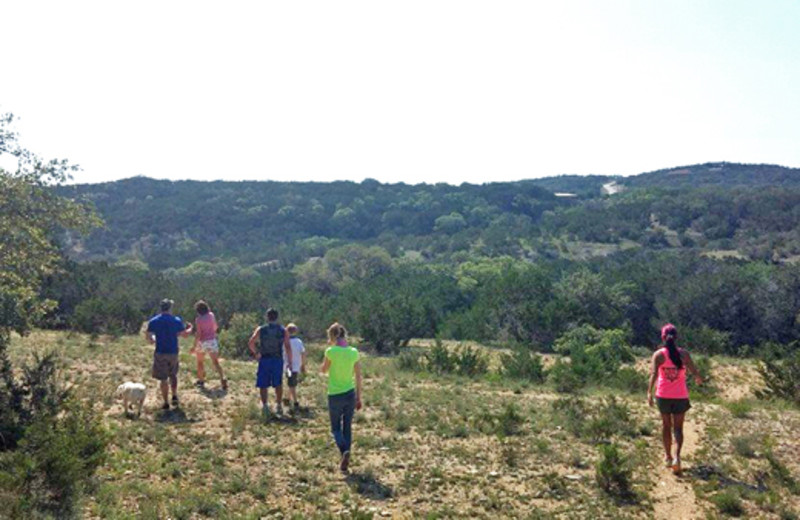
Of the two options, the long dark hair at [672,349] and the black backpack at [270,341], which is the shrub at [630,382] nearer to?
the long dark hair at [672,349]

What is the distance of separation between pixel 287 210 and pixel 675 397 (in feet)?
279

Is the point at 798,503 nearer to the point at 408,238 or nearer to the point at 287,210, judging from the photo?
the point at 408,238

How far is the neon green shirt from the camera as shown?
7.84 metres

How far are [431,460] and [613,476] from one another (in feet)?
7.39

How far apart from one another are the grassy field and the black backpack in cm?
94

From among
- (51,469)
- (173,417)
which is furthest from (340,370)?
(173,417)

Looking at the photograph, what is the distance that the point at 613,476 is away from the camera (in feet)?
24.3

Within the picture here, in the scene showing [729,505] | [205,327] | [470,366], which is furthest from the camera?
[470,366]

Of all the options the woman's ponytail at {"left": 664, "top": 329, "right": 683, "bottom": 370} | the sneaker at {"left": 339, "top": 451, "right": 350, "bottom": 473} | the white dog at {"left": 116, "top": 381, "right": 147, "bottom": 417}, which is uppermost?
the woman's ponytail at {"left": 664, "top": 329, "right": 683, "bottom": 370}

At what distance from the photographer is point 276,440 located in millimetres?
8945

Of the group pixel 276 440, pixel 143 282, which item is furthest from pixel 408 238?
pixel 276 440

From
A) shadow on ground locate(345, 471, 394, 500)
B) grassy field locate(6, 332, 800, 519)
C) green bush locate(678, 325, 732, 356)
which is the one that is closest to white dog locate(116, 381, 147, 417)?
grassy field locate(6, 332, 800, 519)

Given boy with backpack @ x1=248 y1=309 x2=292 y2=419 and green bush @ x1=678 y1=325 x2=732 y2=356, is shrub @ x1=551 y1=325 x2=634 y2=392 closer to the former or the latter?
green bush @ x1=678 y1=325 x2=732 y2=356

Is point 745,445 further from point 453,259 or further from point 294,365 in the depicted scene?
point 453,259
